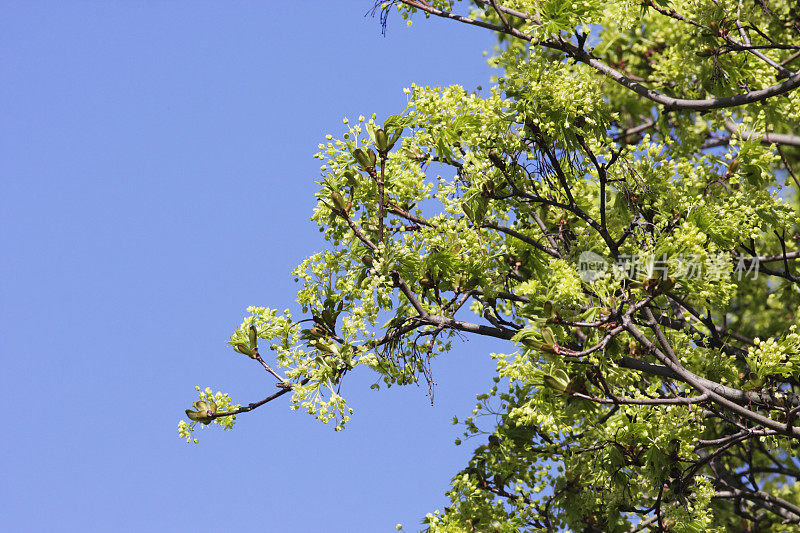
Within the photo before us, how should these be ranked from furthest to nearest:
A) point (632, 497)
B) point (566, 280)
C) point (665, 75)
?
point (665, 75) < point (632, 497) < point (566, 280)

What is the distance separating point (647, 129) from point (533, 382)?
6685mm

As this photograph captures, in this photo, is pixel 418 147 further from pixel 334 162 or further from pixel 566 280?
pixel 566 280

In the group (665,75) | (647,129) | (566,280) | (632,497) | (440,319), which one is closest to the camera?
(566,280)

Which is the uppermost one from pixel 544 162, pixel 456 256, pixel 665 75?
pixel 665 75

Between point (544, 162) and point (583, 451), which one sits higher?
point (544, 162)

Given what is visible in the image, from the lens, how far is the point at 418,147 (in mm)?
7625

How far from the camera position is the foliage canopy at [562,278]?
20.4 ft

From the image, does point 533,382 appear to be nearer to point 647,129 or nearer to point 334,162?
point 334,162

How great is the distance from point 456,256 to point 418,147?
1312mm

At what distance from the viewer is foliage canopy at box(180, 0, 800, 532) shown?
20.4 ft

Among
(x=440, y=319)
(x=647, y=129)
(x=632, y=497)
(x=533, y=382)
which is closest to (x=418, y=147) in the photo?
(x=440, y=319)

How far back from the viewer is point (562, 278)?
6086 mm

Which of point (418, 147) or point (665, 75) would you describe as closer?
point (418, 147)

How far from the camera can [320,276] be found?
273 inches
